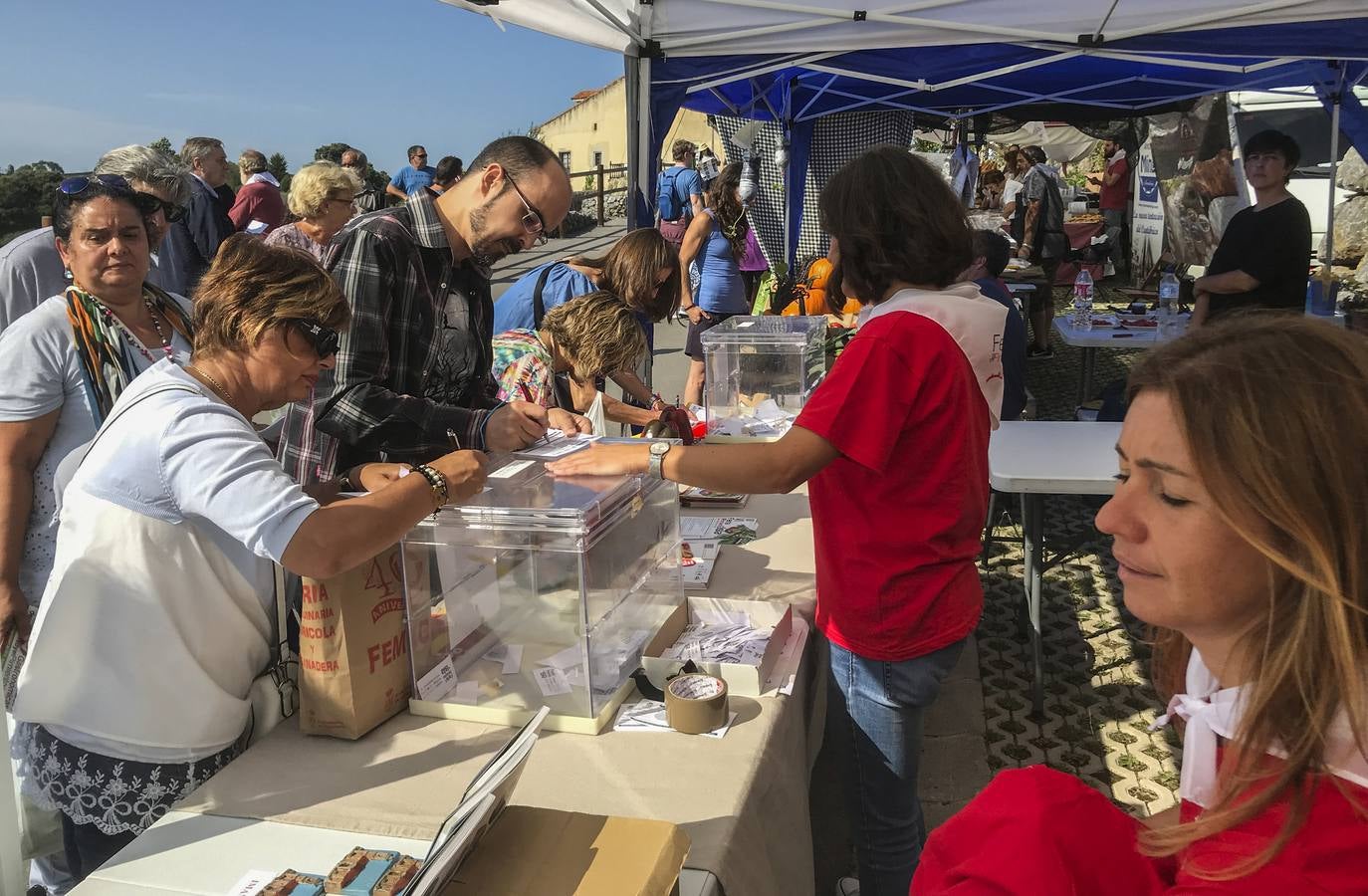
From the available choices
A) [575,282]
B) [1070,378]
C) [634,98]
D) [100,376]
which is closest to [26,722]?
[100,376]

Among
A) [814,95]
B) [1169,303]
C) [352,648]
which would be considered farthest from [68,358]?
[814,95]

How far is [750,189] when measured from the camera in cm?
970

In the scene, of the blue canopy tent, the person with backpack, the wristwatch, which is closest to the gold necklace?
the wristwatch

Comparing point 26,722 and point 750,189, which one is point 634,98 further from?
point 750,189

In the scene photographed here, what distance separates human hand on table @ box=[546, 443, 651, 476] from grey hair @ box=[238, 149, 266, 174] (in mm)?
5894

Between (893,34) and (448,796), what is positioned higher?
(893,34)

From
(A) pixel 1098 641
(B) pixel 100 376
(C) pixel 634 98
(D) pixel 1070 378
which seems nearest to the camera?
(B) pixel 100 376

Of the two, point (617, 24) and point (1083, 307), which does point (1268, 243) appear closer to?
point (1083, 307)

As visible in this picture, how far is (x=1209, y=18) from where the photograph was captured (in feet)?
14.7

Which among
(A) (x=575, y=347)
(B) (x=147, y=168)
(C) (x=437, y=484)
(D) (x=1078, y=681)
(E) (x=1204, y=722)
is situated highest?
(B) (x=147, y=168)

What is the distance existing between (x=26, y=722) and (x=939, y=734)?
8.76 feet

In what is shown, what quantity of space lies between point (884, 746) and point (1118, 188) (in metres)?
15.3

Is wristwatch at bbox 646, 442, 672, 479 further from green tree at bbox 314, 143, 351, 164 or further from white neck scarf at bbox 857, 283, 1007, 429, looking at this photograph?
green tree at bbox 314, 143, 351, 164

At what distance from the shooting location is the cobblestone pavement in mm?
3049
